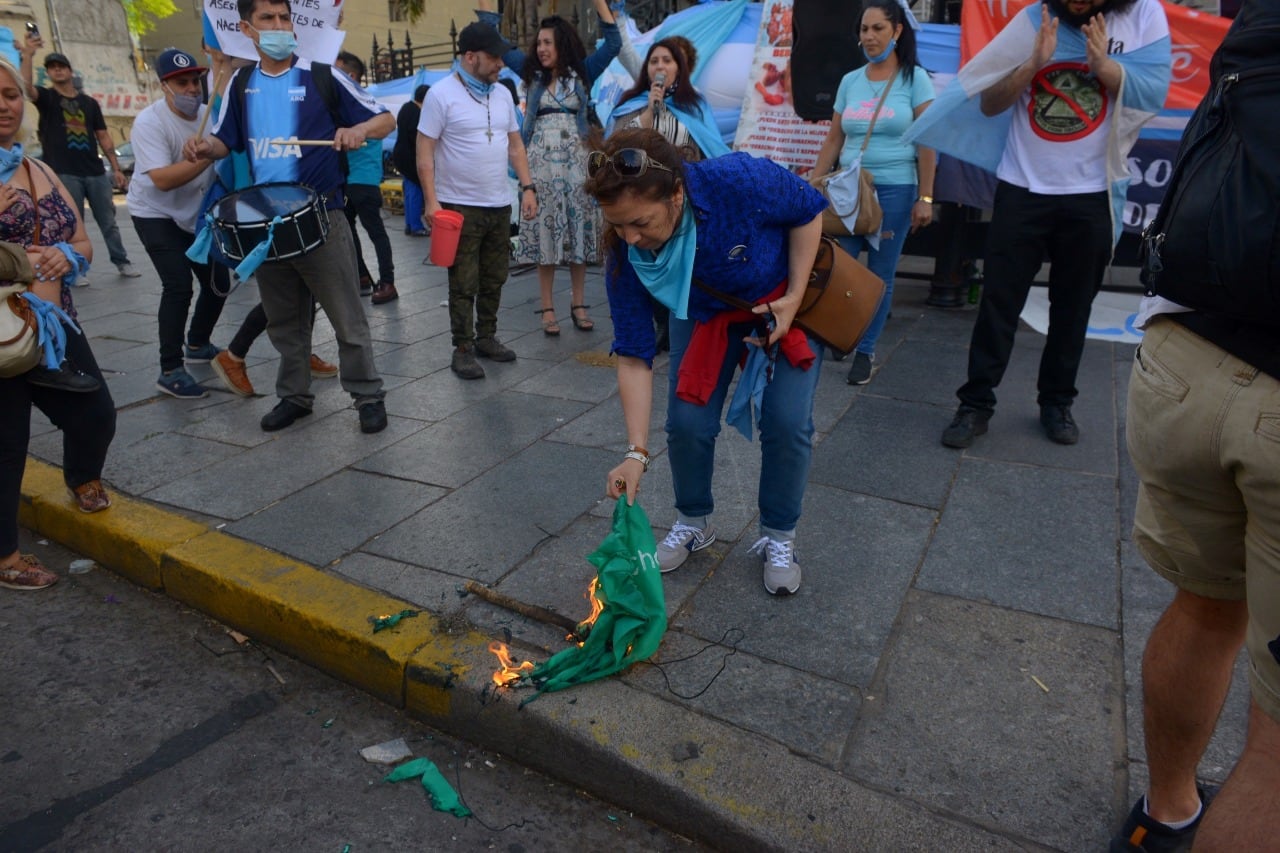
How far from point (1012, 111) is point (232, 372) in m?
4.37

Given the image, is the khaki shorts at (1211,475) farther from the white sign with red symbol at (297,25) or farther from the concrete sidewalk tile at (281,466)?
the white sign with red symbol at (297,25)

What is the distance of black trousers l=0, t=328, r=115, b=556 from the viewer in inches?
129

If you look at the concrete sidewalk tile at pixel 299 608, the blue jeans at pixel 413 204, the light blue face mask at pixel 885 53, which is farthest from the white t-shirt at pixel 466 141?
the blue jeans at pixel 413 204

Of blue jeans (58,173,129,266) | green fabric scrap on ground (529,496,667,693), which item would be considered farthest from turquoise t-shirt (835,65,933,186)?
blue jeans (58,173,129,266)

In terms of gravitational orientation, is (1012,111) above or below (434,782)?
above

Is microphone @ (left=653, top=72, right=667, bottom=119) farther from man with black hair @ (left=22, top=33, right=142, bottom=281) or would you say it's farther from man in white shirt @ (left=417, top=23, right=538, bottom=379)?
man with black hair @ (left=22, top=33, right=142, bottom=281)

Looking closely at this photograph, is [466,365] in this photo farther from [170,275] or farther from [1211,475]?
[1211,475]

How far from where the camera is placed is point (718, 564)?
3152 millimetres

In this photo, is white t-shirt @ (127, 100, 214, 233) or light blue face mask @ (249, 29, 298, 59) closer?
light blue face mask @ (249, 29, 298, 59)

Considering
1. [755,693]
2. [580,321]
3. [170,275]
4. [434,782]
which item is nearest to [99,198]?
[170,275]

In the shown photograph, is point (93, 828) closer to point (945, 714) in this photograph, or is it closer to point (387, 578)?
point (387, 578)

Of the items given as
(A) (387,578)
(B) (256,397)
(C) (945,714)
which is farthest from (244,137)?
(C) (945,714)

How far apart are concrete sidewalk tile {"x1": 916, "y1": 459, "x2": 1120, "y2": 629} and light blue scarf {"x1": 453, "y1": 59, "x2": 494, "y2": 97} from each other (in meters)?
3.51

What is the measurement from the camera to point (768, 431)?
9.43 feet
